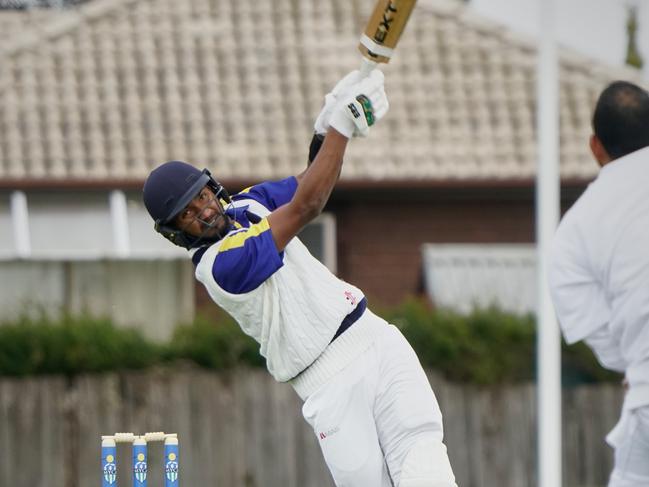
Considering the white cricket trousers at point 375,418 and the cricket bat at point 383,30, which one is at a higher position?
the cricket bat at point 383,30

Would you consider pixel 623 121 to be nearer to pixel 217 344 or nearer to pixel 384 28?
pixel 384 28

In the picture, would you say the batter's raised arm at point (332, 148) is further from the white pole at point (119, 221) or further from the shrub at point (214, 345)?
the white pole at point (119, 221)

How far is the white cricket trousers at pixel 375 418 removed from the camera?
5.33 m

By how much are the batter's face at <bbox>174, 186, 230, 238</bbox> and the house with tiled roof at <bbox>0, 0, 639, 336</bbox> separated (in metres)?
7.78

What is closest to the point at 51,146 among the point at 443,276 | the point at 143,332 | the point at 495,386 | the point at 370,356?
the point at 143,332

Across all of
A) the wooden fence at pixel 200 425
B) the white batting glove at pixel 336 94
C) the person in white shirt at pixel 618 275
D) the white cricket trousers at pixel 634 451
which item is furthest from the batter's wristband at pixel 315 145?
the wooden fence at pixel 200 425

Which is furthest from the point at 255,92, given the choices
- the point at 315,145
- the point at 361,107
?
the point at 361,107

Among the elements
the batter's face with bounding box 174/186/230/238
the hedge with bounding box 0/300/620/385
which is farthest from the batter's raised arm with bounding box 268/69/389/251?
the hedge with bounding box 0/300/620/385

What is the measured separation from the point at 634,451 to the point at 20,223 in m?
9.63

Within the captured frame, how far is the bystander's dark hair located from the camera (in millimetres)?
5203

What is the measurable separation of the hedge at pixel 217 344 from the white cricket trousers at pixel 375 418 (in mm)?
5972

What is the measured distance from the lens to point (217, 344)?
11609 mm

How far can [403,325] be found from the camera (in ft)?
37.7

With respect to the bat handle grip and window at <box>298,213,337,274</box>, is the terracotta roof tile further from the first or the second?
the bat handle grip
